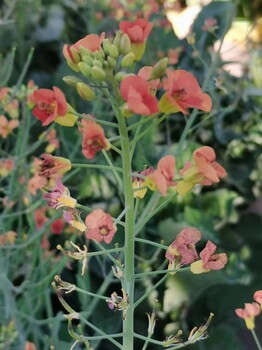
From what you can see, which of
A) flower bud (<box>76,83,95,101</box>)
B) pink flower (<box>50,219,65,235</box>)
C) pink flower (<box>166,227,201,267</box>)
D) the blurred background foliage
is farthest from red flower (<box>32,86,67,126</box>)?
pink flower (<box>50,219,65,235</box>)

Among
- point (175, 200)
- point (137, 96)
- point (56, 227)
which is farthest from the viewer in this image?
point (175, 200)

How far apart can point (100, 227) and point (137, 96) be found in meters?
0.09

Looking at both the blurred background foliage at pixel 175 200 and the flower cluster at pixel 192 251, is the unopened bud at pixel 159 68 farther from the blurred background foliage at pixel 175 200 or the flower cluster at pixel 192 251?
the blurred background foliage at pixel 175 200

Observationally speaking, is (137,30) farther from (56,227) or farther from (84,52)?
(56,227)

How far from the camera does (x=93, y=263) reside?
3.47 ft

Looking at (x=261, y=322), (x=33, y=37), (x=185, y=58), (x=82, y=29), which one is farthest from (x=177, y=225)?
(x=33, y=37)

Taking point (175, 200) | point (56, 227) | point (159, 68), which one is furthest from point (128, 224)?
point (175, 200)

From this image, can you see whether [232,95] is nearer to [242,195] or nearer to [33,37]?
[242,195]

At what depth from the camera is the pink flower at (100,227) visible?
459 mm

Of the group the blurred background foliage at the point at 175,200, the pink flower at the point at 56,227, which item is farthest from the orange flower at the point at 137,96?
the pink flower at the point at 56,227

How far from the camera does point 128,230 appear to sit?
0.49 metres

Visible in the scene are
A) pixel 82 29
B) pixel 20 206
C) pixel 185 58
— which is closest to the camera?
pixel 20 206

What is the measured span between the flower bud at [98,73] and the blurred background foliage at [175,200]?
33 cm

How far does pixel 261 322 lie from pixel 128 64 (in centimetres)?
80
